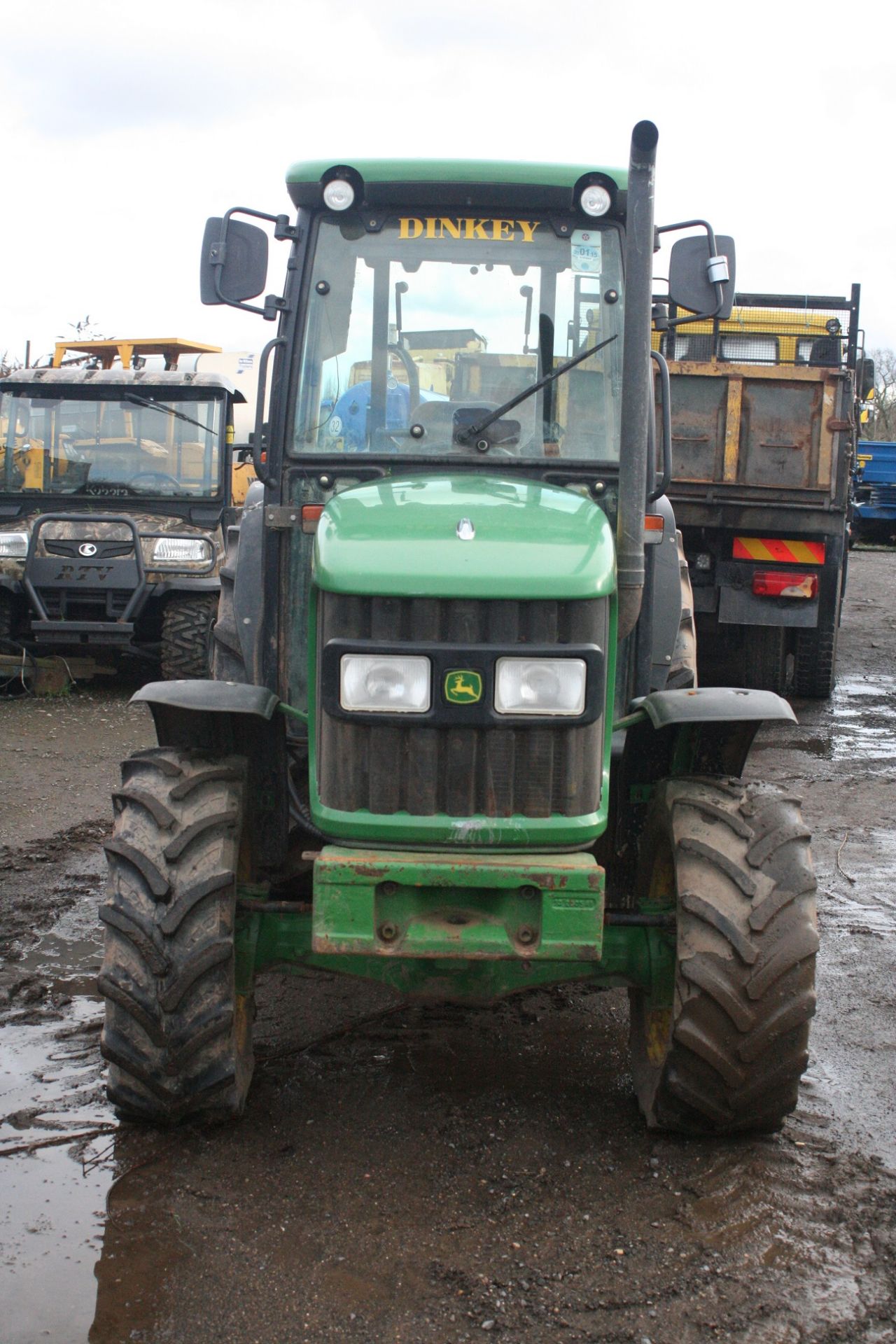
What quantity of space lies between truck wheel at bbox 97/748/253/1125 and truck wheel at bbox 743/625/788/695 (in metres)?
7.56

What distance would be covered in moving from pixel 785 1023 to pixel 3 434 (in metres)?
8.89

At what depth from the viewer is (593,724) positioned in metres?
3.30

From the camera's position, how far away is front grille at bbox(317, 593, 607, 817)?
10.6 ft

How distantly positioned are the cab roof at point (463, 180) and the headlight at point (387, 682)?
62.0 inches

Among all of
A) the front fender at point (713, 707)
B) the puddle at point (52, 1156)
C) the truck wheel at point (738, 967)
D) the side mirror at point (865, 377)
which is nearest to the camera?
the puddle at point (52, 1156)

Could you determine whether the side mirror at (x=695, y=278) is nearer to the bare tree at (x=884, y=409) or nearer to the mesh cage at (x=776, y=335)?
the mesh cage at (x=776, y=335)

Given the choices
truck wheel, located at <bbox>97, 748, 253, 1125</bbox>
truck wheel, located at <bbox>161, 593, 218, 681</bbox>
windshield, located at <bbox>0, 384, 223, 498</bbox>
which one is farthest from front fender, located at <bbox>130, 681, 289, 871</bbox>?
windshield, located at <bbox>0, 384, 223, 498</bbox>

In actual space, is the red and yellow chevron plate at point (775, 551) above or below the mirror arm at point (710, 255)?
below

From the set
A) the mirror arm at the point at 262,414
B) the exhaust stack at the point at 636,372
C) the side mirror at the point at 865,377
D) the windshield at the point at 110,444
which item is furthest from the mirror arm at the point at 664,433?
the side mirror at the point at 865,377

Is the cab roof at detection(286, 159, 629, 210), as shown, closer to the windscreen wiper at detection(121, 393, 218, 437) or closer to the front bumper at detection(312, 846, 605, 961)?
the front bumper at detection(312, 846, 605, 961)

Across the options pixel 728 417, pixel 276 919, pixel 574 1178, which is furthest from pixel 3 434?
pixel 574 1178

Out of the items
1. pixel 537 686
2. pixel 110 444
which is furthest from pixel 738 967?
pixel 110 444

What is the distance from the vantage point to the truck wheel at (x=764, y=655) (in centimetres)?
1043

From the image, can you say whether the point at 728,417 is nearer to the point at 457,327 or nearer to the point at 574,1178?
the point at 457,327
